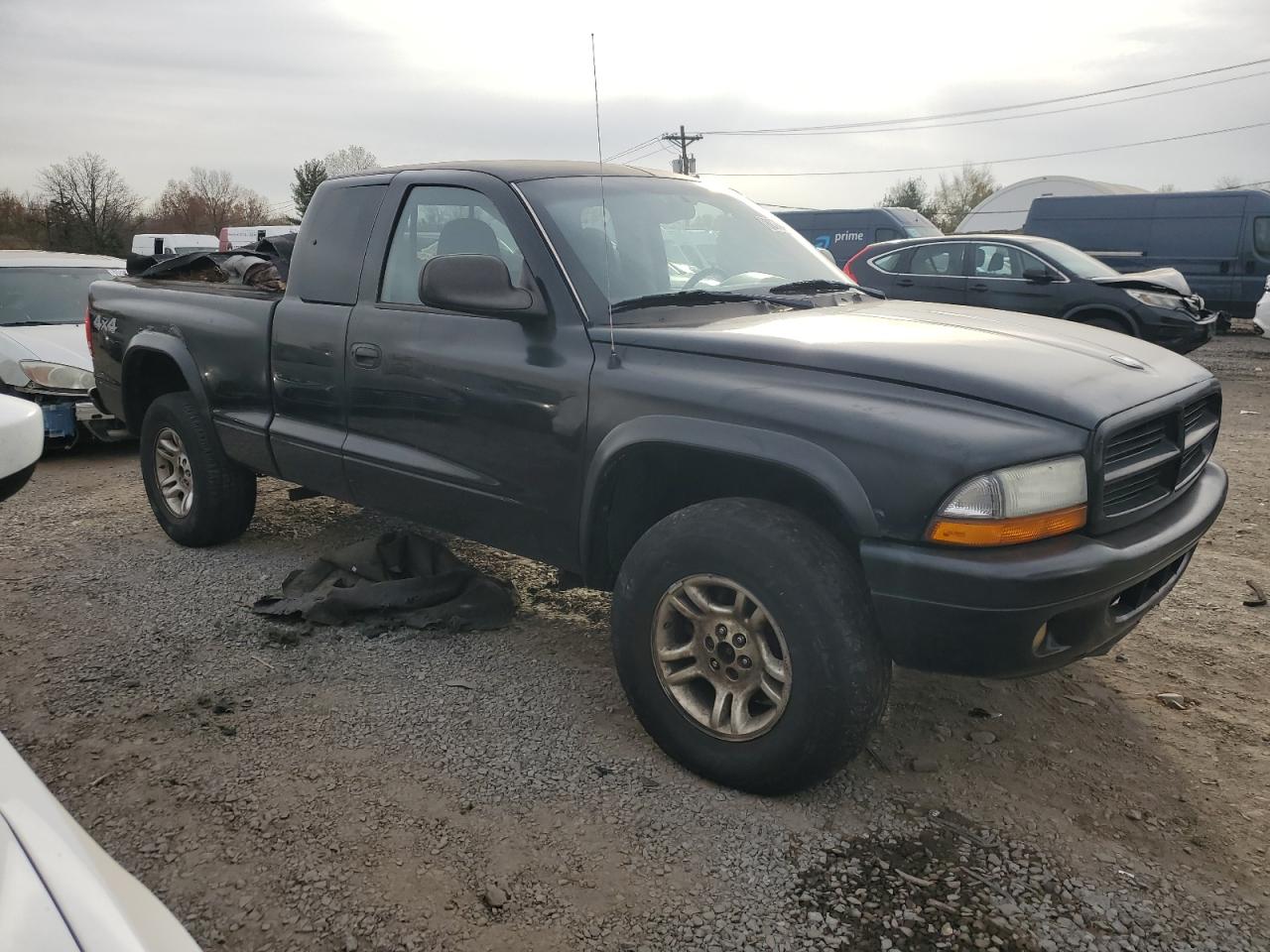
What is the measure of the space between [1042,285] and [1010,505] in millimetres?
10087

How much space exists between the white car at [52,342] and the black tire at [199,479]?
251cm

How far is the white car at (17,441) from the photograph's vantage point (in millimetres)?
1493

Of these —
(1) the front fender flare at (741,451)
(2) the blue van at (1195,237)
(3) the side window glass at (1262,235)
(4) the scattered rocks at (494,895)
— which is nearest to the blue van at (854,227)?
(2) the blue van at (1195,237)

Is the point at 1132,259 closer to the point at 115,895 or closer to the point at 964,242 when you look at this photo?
the point at 964,242

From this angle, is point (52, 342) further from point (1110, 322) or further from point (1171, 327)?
point (1171, 327)

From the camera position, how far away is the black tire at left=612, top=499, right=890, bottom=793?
2.54m

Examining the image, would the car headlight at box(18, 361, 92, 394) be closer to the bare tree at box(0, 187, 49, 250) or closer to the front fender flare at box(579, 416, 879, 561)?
the front fender flare at box(579, 416, 879, 561)

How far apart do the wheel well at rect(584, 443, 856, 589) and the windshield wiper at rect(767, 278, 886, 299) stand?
0.88 meters

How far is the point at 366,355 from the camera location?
3740 millimetres

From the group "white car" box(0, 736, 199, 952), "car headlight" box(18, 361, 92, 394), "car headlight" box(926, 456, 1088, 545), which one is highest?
"car headlight" box(18, 361, 92, 394)

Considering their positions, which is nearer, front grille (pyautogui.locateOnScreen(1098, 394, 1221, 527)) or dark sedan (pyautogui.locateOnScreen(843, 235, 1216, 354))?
front grille (pyautogui.locateOnScreen(1098, 394, 1221, 527))

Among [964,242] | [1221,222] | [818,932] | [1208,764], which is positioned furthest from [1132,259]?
[818,932]

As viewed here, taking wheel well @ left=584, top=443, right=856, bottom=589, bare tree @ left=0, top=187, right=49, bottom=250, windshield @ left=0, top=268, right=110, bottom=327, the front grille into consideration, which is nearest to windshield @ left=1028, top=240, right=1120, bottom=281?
A: the front grille

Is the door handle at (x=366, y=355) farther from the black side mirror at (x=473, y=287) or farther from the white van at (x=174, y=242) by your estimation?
the white van at (x=174, y=242)
